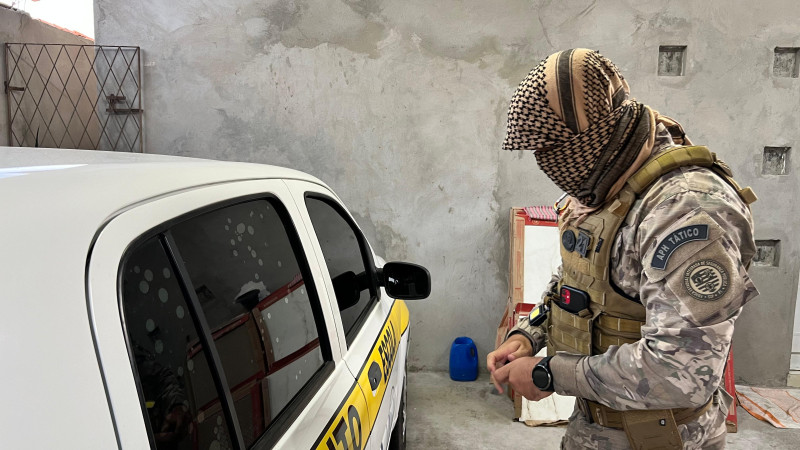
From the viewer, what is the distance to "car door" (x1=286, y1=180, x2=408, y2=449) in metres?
1.42

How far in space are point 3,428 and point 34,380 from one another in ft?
0.14

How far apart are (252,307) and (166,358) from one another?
0.29 meters

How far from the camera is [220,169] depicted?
1.04 metres

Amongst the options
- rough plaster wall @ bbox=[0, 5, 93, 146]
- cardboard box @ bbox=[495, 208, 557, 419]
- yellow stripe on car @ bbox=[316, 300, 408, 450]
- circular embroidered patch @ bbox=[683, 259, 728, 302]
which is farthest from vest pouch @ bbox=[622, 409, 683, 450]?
rough plaster wall @ bbox=[0, 5, 93, 146]

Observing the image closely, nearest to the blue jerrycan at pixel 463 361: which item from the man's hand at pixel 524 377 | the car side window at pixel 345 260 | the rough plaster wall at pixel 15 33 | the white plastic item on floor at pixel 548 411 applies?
the white plastic item on floor at pixel 548 411

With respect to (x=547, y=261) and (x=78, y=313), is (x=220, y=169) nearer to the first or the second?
(x=78, y=313)

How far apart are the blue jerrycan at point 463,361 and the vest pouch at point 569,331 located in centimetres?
229

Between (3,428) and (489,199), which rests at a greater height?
(3,428)

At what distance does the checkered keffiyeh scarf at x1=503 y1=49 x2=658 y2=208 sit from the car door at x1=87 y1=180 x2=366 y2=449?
631 millimetres

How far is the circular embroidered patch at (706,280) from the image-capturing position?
111cm

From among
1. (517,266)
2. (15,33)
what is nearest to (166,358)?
(517,266)

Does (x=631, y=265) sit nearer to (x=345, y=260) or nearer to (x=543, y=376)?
(x=543, y=376)

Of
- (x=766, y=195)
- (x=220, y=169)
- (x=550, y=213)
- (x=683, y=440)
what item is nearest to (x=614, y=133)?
(x=683, y=440)

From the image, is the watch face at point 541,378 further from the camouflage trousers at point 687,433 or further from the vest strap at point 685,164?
the vest strap at point 685,164
